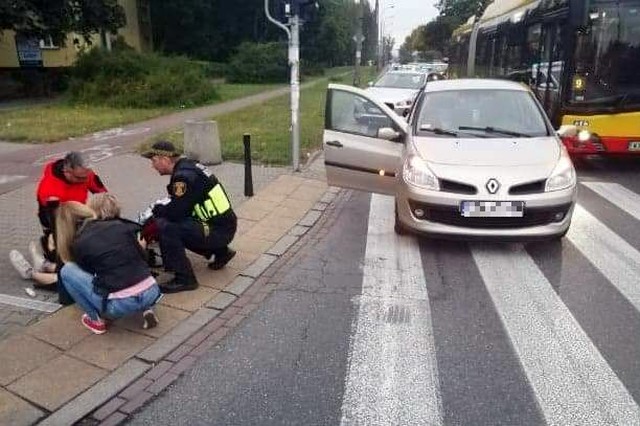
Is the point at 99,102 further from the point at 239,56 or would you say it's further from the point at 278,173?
the point at 239,56

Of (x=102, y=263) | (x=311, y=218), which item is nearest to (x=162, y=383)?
(x=102, y=263)

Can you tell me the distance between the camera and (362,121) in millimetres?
6602

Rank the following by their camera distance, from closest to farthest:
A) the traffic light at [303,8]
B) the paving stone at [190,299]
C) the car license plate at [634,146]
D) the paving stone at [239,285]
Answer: the paving stone at [190,299] < the paving stone at [239,285] < the traffic light at [303,8] < the car license plate at [634,146]

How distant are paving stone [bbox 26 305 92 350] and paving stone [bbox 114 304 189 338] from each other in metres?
0.27

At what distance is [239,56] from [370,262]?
33.9 meters

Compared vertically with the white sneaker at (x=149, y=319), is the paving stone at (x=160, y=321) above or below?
below

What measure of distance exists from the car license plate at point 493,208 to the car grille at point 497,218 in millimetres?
47

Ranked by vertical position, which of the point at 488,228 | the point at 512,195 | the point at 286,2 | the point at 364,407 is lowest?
the point at 364,407

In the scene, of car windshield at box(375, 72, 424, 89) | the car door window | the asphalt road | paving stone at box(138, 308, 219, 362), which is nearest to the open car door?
the car door window

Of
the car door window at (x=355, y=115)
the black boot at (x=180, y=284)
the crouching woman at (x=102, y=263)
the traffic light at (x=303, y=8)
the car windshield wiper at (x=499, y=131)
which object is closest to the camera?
the crouching woman at (x=102, y=263)

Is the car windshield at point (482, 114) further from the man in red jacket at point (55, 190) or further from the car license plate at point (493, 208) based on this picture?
the man in red jacket at point (55, 190)

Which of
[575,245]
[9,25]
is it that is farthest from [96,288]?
[9,25]

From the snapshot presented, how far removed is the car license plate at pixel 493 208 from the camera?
195 inches

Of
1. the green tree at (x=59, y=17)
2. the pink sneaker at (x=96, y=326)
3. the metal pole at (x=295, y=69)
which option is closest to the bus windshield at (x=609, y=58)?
the metal pole at (x=295, y=69)
